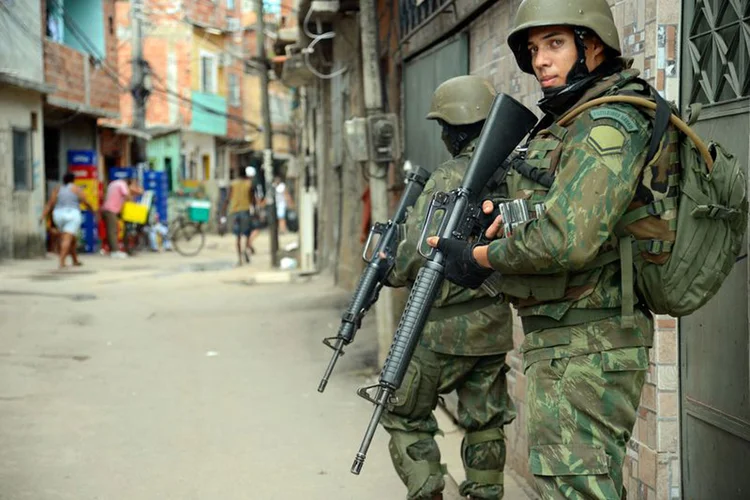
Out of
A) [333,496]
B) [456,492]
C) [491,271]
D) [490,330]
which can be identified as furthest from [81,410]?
[491,271]

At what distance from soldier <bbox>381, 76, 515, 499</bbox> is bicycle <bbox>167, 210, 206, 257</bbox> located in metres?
18.4

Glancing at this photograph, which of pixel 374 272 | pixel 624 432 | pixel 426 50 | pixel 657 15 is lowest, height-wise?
pixel 624 432

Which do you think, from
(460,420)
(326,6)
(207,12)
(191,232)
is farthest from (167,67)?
(460,420)

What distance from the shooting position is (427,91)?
7.34m

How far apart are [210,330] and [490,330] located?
636 centimetres

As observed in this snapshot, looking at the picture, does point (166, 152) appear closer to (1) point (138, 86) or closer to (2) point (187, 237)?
(1) point (138, 86)

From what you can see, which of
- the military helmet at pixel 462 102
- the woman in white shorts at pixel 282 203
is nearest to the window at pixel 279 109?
the woman in white shorts at pixel 282 203

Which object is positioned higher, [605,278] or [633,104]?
[633,104]

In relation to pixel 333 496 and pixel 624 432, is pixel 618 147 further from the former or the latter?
pixel 333 496

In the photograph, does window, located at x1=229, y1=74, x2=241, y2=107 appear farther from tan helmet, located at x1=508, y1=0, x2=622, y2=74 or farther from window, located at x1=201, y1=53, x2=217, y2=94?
tan helmet, located at x1=508, y1=0, x2=622, y2=74

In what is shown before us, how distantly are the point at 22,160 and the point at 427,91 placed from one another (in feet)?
46.5

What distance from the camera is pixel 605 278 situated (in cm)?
264

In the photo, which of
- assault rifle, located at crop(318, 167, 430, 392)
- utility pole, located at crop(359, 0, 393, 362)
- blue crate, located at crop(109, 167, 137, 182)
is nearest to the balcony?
blue crate, located at crop(109, 167, 137, 182)

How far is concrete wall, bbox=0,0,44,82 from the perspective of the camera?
1872cm
